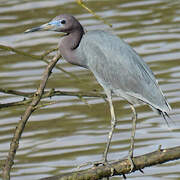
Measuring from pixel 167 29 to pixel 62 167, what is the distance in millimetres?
4512

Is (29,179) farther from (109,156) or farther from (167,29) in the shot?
(167,29)

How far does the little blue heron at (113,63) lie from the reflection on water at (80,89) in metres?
1.97

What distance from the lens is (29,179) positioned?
866 cm

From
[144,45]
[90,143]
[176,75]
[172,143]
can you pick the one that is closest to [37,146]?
[90,143]

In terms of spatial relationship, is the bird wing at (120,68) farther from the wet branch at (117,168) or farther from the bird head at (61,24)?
the wet branch at (117,168)

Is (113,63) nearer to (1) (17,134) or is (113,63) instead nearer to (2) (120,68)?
(2) (120,68)

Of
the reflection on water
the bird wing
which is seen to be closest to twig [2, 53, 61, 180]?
the bird wing

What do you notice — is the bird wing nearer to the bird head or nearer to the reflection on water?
the bird head

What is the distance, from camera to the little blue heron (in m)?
6.58

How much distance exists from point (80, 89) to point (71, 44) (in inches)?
167

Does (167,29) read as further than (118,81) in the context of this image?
Yes

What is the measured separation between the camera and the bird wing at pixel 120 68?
6594mm

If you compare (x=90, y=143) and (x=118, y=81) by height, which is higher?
→ (x=118, y=81)

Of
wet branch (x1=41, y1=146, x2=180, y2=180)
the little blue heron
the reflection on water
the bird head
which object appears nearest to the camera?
wet branch (x1=41, y1=146, x2=180, y2=180)
